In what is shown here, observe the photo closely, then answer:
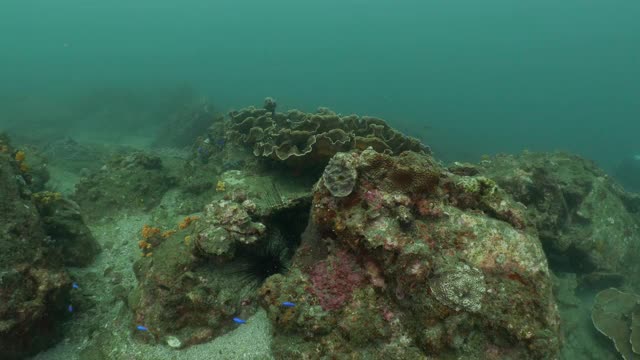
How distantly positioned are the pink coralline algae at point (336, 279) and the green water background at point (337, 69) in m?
25.7

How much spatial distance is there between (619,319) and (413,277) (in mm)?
6066

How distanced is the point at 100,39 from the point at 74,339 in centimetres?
12635

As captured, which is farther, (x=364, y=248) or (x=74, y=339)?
(x=74, y=339)

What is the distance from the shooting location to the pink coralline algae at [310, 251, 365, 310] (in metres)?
4.59

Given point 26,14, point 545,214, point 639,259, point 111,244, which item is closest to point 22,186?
point 111,244

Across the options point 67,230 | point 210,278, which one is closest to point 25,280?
point 210,278

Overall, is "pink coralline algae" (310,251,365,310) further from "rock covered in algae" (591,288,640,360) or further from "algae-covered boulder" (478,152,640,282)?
"rock covered in algae" (591,288,640,360)

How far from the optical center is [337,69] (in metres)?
89.9

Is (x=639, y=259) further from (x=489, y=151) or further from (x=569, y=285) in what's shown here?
(x=489, y=151)

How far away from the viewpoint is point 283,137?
8055mm

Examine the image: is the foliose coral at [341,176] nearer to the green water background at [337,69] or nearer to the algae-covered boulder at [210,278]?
the algae-covered boulder at [210,278]

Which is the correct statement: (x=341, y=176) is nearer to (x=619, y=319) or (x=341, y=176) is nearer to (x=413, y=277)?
(x=413, y=277)

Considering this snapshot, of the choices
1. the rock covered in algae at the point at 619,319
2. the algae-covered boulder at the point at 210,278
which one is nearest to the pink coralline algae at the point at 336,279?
the algae-covered boulder at the point at 210,278

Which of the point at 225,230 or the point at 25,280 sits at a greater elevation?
the point at 225,230
